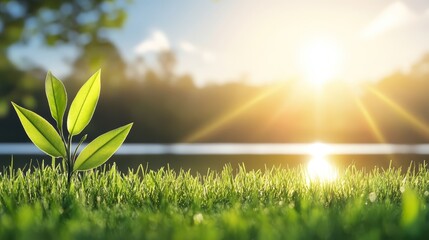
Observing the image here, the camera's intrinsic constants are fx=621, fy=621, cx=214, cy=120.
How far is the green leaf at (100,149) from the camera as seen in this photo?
382 cm

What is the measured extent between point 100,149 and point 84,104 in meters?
0.30

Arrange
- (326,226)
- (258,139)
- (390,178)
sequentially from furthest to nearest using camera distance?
1. (258,139)
2. (390,178)
3. (326,226)

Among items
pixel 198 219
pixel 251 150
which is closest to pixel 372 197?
pixel 198 219

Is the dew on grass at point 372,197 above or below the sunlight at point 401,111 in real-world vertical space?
below

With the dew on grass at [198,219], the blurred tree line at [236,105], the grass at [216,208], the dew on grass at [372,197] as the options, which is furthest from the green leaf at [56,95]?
the blurred tree line at [236,105]

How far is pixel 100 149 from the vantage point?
3.85 meters

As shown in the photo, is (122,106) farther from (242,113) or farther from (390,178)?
(390,178)

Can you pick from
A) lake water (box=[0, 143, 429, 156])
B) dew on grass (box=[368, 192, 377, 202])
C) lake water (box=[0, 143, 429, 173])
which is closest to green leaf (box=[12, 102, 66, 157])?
dew on grass (box=[368, 192, 377, 202])

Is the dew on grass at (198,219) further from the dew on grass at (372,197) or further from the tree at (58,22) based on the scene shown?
the tree at (58,22)

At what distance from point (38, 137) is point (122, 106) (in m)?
23.6

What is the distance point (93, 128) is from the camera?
1035 inches

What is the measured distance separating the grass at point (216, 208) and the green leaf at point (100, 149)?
16 cm

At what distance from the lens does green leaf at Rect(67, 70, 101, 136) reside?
378cm

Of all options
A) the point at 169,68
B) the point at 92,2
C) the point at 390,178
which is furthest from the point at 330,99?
the point at 390,178
